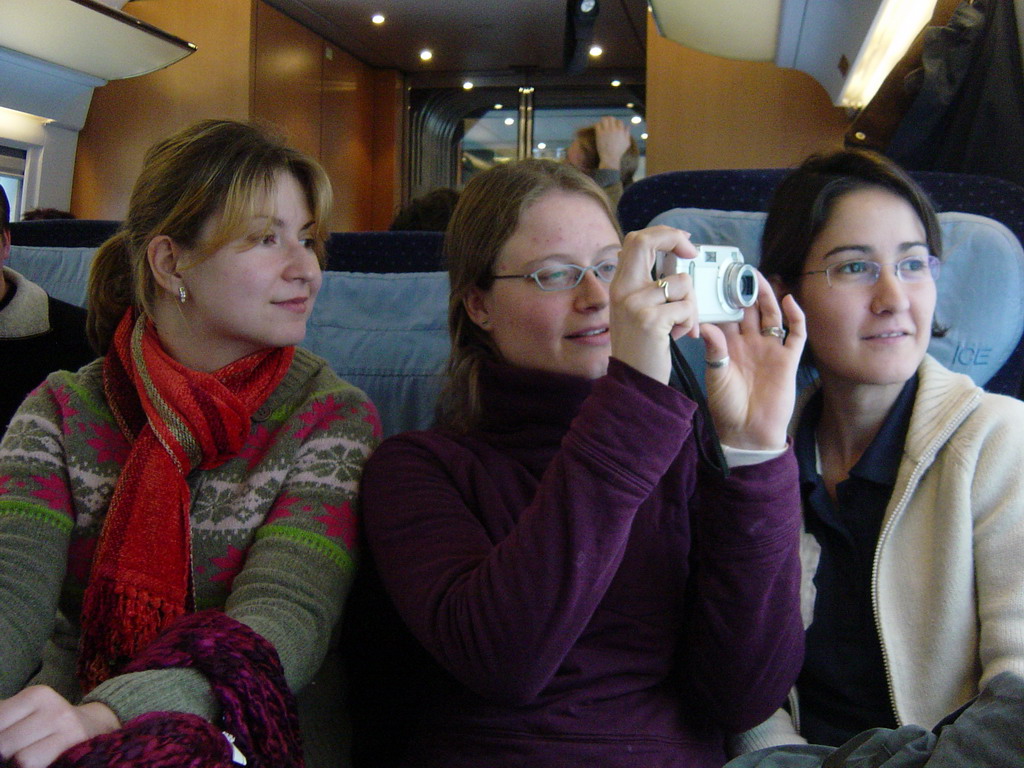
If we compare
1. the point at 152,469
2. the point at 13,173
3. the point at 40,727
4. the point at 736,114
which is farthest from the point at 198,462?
the point at 13,173

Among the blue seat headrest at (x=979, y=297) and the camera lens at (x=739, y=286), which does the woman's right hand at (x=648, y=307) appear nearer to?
the camera lens at (x=739, y=286)

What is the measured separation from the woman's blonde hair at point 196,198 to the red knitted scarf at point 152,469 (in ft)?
0.29

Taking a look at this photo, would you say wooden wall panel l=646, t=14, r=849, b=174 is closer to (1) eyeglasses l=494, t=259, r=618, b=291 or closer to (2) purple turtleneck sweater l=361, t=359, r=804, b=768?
(1) eyeglasses l=494, t=259, r=618, b=291

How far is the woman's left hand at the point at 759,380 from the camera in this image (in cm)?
95

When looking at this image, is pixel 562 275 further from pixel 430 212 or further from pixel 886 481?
pixel 430 212

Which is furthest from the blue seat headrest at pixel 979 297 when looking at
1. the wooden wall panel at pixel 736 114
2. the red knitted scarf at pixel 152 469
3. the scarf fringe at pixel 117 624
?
the wooden wall panel at pixel 736 114

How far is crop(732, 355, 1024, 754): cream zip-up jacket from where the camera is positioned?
102cm

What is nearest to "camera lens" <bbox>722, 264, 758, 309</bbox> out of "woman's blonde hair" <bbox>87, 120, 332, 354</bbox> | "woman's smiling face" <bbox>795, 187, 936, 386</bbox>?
"woman's smiling face" <bbox>795, 187, 936, 386</bbox>

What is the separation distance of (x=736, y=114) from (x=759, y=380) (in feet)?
9.26

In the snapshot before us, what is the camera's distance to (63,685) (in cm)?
117

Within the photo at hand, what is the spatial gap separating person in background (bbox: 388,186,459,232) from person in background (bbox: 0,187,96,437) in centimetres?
124

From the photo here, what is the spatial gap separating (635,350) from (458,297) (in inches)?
18.4

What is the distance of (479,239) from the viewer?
1.19 metres

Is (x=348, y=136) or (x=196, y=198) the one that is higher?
(x=348, y=136)
